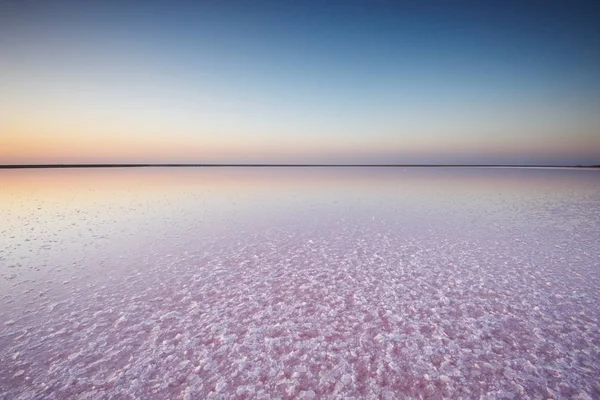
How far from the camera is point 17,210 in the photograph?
13.9 meters

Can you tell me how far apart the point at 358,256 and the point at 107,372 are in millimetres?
5650

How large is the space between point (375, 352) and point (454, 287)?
2.76 metres

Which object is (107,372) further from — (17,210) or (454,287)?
(17,210)

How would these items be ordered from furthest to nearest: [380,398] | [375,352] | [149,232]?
[149,232], [375,352], [380,398]

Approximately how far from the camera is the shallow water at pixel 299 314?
3312 mm

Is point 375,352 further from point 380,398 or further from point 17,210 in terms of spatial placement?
point 17,210

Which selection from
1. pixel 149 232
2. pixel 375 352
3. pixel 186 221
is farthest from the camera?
pixel 186 221

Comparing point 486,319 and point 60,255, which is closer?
point 486,319

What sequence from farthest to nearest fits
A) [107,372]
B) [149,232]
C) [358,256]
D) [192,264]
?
[149,232]
[358,256]
[192,264]
[107,372]

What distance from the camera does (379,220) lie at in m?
11.8

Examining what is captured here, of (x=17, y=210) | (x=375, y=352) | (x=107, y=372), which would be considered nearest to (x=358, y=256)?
(x=375, y=352)

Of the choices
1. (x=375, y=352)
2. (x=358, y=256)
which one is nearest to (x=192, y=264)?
(x=358, y=256)

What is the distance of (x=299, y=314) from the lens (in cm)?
474

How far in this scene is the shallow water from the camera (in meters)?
3.31
